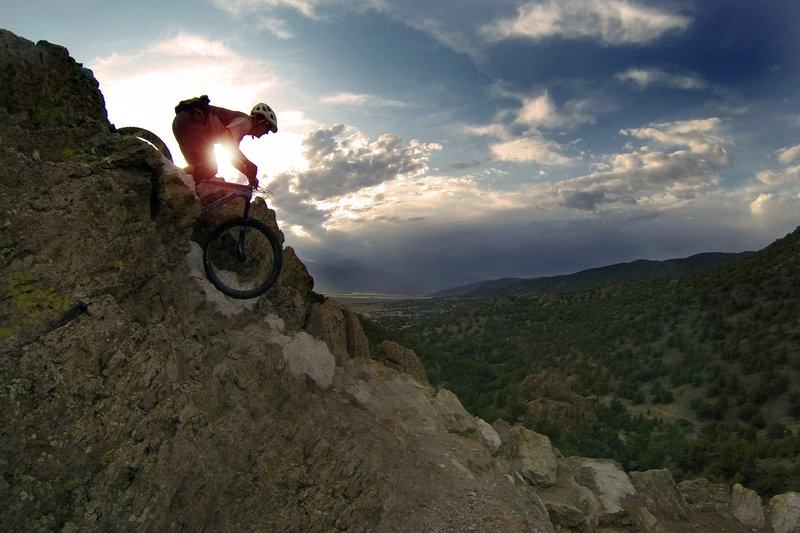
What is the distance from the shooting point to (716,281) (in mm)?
51625

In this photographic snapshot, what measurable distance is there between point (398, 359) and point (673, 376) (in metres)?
38.2

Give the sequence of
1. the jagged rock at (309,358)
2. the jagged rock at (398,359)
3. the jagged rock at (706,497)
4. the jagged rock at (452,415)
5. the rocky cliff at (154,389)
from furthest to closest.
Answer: the jagged rock at (706,497) < the jagged rock at (398,359) < the jagged rock at (452,415) < the jagged rock at (309,358) < the rocky cliff at (154,389)

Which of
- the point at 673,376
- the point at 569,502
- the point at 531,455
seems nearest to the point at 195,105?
the point at 531,455

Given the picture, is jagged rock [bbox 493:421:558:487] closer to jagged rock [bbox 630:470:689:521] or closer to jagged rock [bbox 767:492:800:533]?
jagged rock [bbox 630:470:689:521]

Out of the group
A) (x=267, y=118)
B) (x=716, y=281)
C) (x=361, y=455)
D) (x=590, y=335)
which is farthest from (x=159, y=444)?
(x=716, y=281)

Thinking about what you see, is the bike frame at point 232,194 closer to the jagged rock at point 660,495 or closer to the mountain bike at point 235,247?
the mountain bike at point 235,247

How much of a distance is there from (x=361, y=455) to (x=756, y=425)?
3327 cm

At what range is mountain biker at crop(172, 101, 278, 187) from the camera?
7.66 m

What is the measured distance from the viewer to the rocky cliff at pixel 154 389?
541 cm

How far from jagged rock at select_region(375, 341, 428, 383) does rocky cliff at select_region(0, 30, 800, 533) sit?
2471 mm

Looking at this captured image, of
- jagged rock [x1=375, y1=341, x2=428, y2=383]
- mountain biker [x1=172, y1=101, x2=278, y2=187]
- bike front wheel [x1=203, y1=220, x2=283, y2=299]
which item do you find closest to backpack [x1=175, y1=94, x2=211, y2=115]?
mountain biker [x1=172, y1=101, x2=278, y2=187]

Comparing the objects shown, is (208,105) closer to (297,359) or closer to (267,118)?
(267,118)

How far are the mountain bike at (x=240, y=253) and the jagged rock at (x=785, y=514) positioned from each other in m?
16.0

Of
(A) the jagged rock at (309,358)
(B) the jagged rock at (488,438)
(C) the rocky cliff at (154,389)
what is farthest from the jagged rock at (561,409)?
→ (A) the jagged rock at (309,358)
